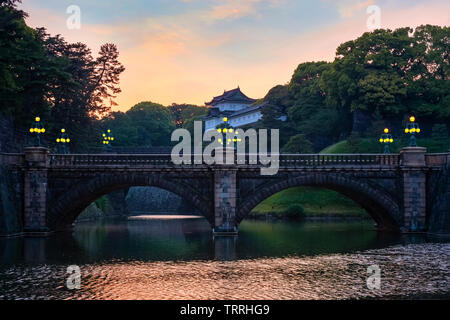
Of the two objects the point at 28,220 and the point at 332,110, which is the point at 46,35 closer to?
the point at 28,220

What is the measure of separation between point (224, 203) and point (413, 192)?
15.5m

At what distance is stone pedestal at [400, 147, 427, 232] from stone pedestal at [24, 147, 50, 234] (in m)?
29.2

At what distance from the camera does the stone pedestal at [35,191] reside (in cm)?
3784

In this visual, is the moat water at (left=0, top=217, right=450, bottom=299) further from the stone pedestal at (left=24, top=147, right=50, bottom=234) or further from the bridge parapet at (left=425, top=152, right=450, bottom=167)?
the bridge parapet at (left=425, top=152, right=450, bottom=167)

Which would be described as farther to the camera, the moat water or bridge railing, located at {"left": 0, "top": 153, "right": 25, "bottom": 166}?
bridge railing, located at {"left": 0, "top": 153, "right": 25, "bottom": 166}

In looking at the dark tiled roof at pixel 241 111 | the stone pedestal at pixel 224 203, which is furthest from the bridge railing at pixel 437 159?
the dark tiled roof at pixel 241 111

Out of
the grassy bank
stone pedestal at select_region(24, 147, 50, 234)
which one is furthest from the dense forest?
stone pedestal at select_region(24, 147, 50, 234)

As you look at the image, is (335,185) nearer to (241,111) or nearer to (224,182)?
(224,182)

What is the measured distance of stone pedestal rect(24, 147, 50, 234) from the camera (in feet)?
124

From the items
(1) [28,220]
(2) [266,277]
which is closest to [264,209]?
(1) [28,220]

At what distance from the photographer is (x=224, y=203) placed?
37.8m

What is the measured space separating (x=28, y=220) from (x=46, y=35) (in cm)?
3157

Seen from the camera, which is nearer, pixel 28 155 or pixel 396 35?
pixel 28 155
